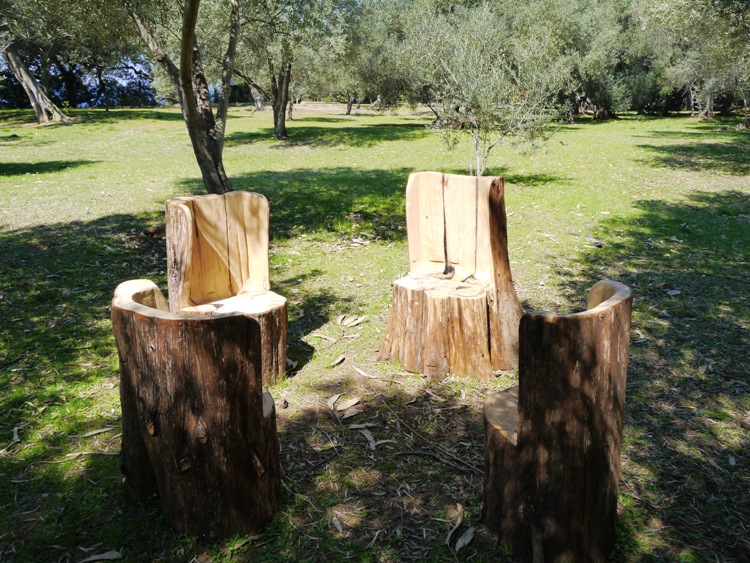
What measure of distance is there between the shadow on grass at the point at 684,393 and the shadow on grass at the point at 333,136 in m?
15.1

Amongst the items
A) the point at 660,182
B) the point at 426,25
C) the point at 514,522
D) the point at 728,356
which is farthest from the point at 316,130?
the point at 514,522

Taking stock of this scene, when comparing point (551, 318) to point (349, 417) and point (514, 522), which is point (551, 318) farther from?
point (349, 417)

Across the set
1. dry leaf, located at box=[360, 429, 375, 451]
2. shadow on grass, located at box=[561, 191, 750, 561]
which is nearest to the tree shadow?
dry leaf, located at box=[360, 429, 375, 451]

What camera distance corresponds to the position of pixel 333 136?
2430 cm

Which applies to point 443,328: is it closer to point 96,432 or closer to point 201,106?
point 96,432

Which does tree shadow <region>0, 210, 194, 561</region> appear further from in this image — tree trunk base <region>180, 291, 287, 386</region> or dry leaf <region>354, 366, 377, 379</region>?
dry leaf <region>354, 366, 377, 379</region>

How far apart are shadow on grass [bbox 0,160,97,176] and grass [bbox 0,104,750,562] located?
1.98m

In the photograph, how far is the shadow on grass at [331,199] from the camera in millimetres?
9430

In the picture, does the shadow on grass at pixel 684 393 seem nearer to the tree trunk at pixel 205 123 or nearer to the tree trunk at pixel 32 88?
the tree trunk at pixel 205 123

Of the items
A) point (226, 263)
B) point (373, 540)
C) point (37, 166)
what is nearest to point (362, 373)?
point (226, 263)

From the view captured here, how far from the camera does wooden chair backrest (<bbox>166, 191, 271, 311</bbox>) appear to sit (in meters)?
4.36

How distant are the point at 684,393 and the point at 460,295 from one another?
1756mm

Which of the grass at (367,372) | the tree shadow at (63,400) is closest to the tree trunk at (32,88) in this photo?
the grass at (367,372)

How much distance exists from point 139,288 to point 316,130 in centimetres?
2468
